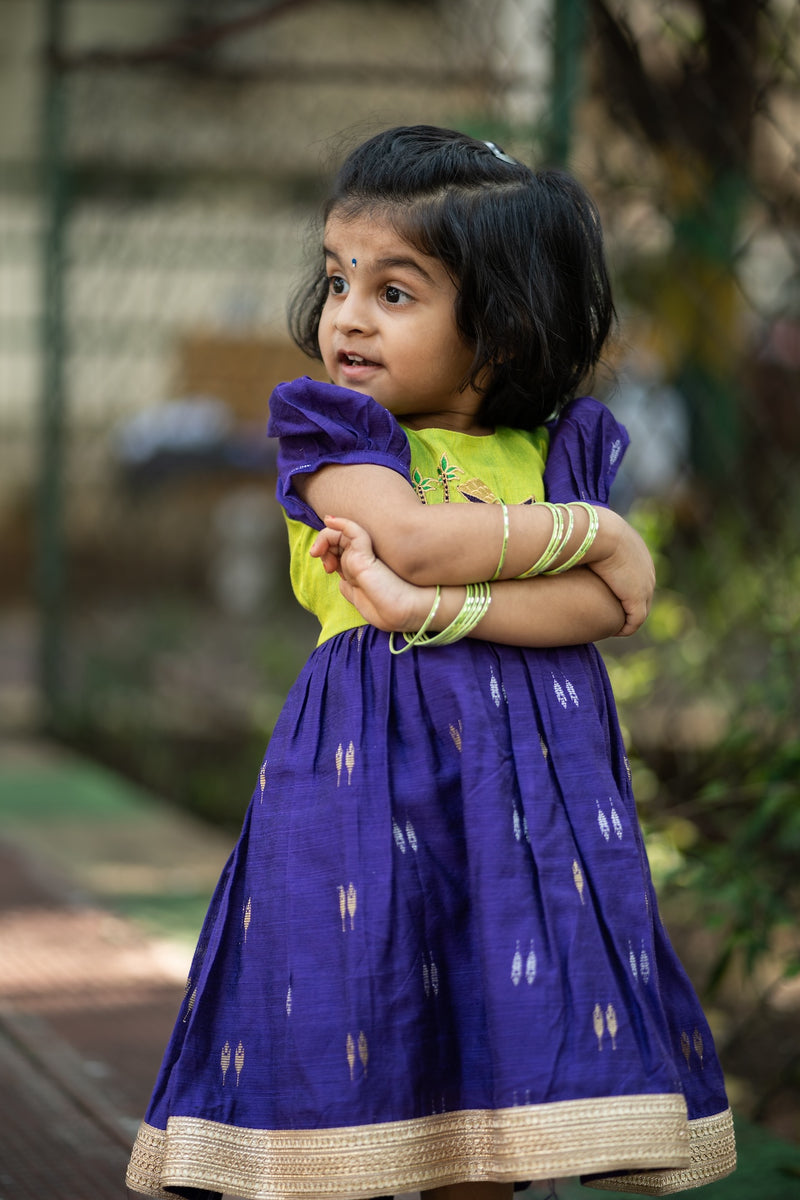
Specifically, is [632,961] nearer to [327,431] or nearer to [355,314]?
[327,431]

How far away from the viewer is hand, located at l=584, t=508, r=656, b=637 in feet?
5.36

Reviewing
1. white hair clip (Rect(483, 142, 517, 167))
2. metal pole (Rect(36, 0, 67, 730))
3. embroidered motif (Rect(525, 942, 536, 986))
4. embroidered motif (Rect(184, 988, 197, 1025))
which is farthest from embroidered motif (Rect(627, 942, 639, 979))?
metal pole (Rect(36, 0, 67, 730))

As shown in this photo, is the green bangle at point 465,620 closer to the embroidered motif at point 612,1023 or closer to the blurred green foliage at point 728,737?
the embroidered motif at point 612,1023

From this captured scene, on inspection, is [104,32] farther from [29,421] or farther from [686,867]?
[686,867]

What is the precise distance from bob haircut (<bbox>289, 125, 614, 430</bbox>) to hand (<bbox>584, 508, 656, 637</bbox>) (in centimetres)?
20

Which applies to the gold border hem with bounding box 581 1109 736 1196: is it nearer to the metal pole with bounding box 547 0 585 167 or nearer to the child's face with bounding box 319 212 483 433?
the child's face with bounding box 319 212 483 433

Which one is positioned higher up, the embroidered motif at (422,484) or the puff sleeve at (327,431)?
the puff sleeve at (327,431)

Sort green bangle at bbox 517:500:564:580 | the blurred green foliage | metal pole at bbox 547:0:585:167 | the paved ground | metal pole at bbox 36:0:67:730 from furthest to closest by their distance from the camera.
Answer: metal pole at bbox 36:0:67:730 < metal pole at bbox 547:0:585:167 < the blurred green foliage < the paved ground < green bangle at bbox 517:500:564:580

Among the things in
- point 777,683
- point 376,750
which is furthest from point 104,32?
point 376,750

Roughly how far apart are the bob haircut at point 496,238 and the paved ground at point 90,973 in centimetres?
123

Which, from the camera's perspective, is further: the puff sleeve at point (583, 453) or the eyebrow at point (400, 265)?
the puff sleeve at point (583, 453)

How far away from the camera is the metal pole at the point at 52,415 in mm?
5566

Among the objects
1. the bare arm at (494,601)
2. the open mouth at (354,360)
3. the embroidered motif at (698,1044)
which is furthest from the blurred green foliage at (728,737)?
the open mouth at (354,360)

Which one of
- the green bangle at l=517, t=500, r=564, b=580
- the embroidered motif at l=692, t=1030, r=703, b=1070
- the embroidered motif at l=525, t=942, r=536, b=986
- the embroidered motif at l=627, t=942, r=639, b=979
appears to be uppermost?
the green bangle at l=517, t=500, r=564, b=580
